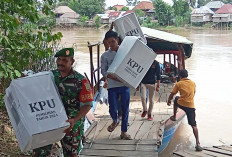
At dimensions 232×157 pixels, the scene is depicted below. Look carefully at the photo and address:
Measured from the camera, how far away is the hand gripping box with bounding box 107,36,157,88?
3.65m

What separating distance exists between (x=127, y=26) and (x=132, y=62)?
1.40 m

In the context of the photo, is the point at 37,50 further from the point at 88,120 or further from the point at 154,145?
the point at 88,120

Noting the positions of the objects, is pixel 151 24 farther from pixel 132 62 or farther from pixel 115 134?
pixel 132 62

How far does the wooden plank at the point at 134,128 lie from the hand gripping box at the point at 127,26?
1.24 metres

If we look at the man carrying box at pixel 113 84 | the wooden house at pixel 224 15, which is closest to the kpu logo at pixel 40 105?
the man carrying box at pixel 113 84

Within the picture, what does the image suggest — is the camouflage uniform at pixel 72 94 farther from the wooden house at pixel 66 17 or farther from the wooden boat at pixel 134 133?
the wooden house at pixel 66 17

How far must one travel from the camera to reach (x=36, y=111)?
8.07 ft

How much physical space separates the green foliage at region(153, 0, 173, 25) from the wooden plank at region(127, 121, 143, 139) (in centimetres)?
4855

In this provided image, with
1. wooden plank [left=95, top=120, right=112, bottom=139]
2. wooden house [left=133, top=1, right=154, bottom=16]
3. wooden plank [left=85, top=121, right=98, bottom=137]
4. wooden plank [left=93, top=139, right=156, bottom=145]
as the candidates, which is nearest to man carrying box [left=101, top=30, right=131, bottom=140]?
wooden plank [left=93, top=139, right=156, bottom=145]

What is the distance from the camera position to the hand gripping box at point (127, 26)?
488cm

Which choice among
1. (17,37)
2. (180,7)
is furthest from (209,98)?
(180,7)

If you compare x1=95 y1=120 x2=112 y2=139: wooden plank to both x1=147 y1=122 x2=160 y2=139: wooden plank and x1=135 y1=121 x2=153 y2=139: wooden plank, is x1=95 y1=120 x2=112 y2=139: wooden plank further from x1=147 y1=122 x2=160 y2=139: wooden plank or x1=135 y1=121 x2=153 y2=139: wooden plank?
x1=147 y1=122 x2=160 y2=139: wooden plank

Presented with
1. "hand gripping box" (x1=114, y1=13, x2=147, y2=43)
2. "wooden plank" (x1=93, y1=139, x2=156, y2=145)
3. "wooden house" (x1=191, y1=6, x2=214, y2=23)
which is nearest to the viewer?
"wooden plank" (x1=93, y1=139, x2=156, y2=145)

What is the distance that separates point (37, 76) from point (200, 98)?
9.71m
